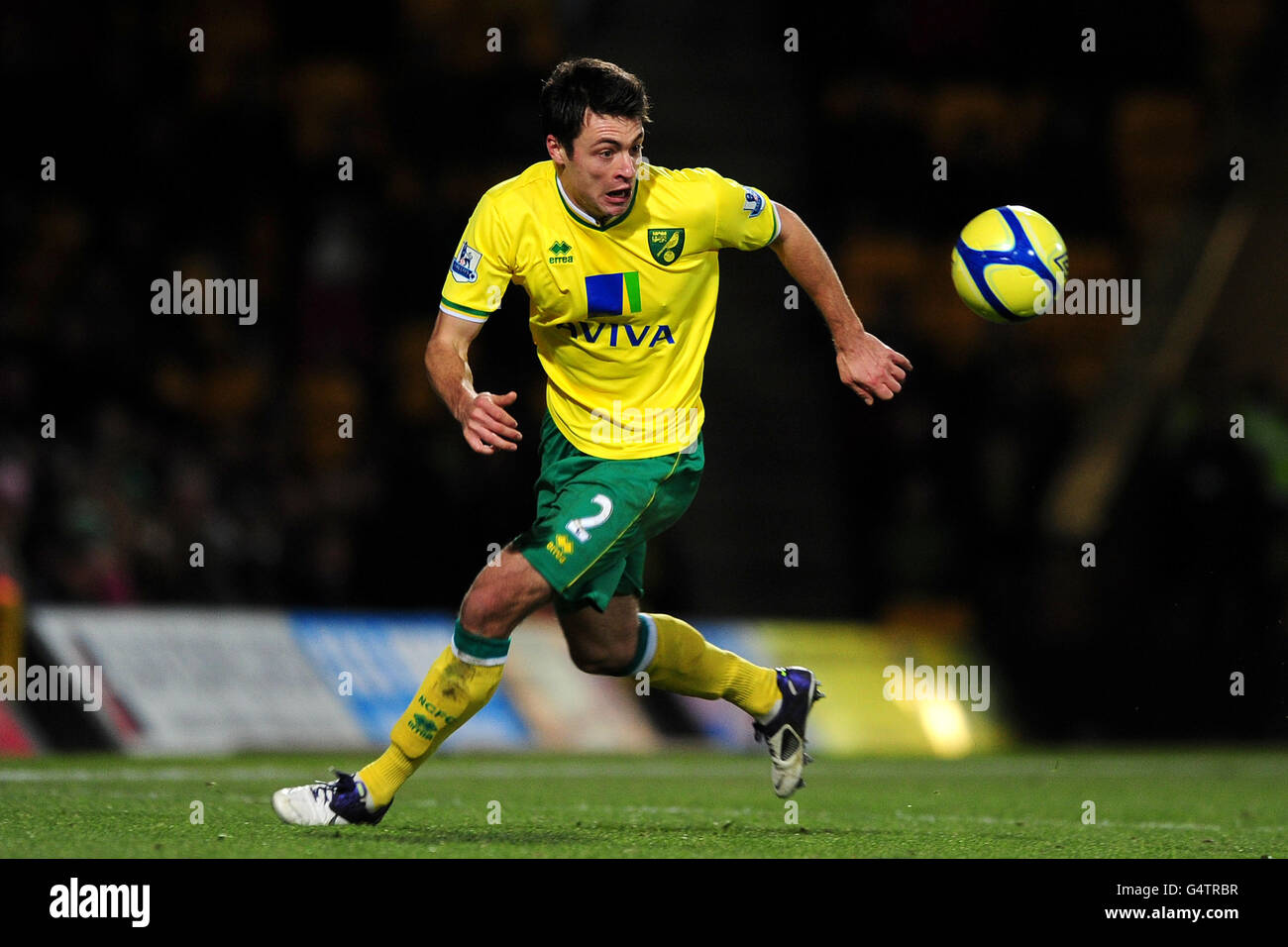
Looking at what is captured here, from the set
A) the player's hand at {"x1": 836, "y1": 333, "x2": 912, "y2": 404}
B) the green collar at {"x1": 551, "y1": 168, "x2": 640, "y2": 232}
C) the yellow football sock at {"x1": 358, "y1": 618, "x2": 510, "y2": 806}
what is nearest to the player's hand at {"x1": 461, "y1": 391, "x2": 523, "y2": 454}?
the yellow football sock at {"x1": 358, "y1": 618, "x2": 510, "y2": 806}

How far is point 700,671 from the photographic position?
23.1 ft

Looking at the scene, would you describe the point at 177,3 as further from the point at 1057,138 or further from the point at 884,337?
the point at 1057,138

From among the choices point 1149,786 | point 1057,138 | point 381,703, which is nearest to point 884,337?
point 1057,138

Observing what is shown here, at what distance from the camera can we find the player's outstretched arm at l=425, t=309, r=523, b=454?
5.71 m

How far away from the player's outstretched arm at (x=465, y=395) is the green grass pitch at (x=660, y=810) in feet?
3.92

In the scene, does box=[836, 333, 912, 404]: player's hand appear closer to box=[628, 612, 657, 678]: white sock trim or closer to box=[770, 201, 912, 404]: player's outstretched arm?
box=[770, 201, 912, 404]: player's outstretched arm

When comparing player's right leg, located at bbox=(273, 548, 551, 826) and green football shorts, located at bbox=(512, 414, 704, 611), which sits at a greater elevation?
green football shorts, located at bbox=(512, 414, 704, 611)

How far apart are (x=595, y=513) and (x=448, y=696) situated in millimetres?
749

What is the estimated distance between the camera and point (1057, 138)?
1748 centimetres

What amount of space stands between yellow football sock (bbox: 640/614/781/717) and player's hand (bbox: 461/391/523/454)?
1.39 meters

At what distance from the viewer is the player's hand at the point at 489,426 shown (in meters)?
5.69

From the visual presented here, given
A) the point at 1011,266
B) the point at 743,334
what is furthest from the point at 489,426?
the point at 743,334

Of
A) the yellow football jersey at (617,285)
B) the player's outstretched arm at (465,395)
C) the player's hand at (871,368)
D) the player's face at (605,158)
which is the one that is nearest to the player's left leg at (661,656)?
the yellow football jersey at (617,285)

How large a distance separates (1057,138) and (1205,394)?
4.12 meters
